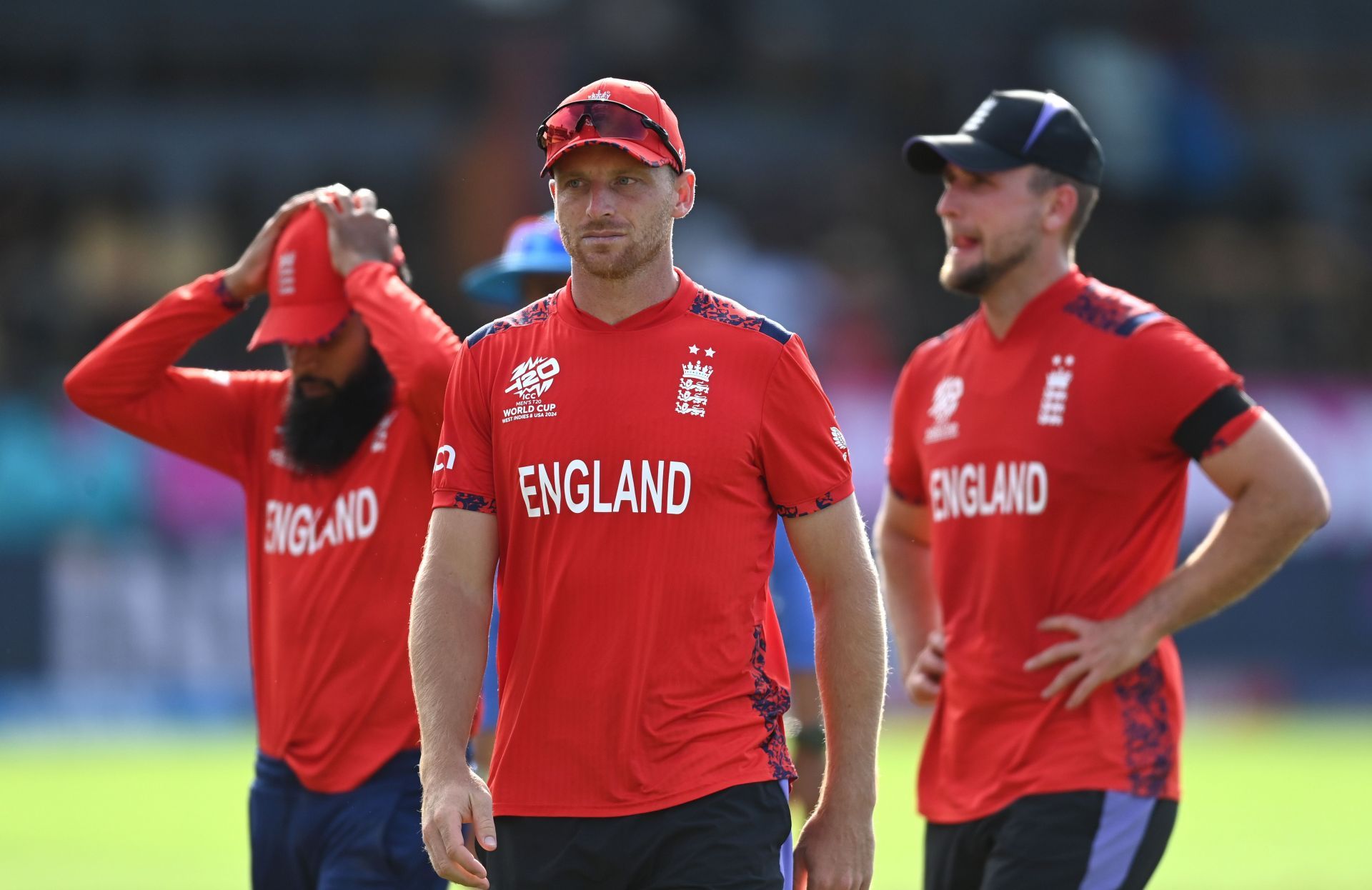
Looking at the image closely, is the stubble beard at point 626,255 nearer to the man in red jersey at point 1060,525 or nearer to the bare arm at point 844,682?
the bare arm at point 844,682

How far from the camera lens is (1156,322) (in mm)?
5707

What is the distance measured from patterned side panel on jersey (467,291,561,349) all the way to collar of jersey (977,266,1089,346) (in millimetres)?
1778

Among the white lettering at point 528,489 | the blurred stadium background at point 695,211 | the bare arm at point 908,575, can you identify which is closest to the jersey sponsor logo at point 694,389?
the white lettering at point 528,489

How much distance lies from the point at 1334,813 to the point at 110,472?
10.6 meters

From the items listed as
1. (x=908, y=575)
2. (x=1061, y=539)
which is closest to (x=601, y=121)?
(x=1061, y=539)

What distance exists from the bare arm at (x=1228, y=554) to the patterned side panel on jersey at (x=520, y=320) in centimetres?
179

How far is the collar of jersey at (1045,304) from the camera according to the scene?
5.96 meters

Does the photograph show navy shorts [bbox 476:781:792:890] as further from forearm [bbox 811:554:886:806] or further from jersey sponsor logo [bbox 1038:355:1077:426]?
jersey sponsor logo [bbox 1038:355:1077:426]

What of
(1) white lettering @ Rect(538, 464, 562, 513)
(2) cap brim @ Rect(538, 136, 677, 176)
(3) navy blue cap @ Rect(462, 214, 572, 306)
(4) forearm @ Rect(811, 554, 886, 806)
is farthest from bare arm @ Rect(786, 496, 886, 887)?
(3) navy blue cap @ Rect(462, 214, 572, 306)

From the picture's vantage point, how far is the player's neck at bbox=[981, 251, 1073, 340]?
19.7 feet

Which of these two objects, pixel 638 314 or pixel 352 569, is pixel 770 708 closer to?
pixel 638 314

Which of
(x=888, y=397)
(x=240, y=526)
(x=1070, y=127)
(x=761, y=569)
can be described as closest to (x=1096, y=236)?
(x=888, y=397)

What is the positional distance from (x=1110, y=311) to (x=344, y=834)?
2.62 meters

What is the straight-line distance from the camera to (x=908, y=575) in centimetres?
651
